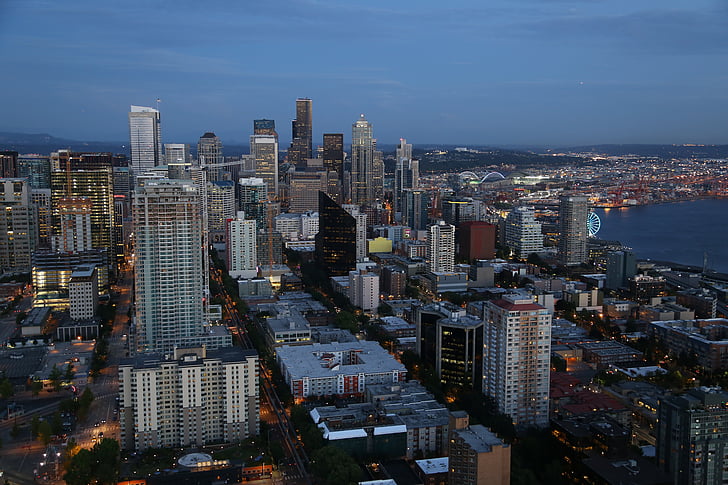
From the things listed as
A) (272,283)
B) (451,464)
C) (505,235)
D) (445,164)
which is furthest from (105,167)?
(445,164)

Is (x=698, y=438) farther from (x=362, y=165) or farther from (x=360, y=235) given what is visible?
(x=362, y=165)

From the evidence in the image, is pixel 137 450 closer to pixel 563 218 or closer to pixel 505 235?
pixel 563 218

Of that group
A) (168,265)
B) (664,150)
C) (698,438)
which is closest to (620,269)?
(698,438)

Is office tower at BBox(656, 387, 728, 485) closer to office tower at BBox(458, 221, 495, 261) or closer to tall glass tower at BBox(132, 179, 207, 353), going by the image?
tall glass tower at BBox(132, 179, 207, 353)

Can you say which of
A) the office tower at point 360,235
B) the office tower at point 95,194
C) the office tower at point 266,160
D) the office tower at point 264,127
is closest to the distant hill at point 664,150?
the office tower at point 264,127

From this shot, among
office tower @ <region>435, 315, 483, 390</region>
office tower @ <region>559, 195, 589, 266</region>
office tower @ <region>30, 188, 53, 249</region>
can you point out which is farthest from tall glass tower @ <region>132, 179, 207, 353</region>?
office tower @ <region>559, 195, 589, 266</region>

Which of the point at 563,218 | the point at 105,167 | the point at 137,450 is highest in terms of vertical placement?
the point at 105,167

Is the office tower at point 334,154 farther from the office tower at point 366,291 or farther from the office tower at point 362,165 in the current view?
the office tower at point 366,291
